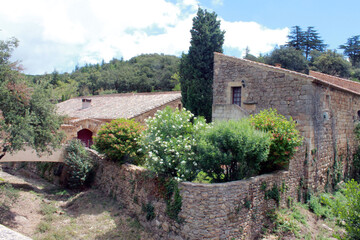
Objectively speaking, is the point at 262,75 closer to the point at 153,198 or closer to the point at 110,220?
the point at 153,198

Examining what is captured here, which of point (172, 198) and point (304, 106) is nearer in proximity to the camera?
point (172, 198)

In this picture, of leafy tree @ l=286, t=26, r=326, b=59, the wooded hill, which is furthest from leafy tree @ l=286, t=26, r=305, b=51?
the wooded hill

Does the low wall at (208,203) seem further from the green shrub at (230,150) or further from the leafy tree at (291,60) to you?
the leafy tree at (291,60)

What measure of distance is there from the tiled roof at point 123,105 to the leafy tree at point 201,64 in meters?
4.54

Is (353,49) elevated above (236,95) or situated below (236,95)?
above

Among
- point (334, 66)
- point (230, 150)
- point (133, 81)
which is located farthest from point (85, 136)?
point (334, 66)

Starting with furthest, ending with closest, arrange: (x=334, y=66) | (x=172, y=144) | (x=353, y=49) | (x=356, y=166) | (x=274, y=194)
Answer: (x=353, y=49)
(x=334, y=66)
(x=356, y=166)
(x=274, y=194)
(x=172, y=144)

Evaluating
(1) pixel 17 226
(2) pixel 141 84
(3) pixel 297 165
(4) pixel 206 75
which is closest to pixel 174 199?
(3) pixel 297 165

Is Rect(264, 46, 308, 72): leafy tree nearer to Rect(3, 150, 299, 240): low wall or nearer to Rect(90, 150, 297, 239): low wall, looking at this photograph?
Rect(3, 150, 299, 240): low wall

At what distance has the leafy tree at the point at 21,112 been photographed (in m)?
9.91

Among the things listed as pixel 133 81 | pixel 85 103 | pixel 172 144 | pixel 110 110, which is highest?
pixel 133 81

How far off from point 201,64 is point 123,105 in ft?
31.7

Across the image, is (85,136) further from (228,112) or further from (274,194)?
(274,194)

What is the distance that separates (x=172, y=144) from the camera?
351 inches
